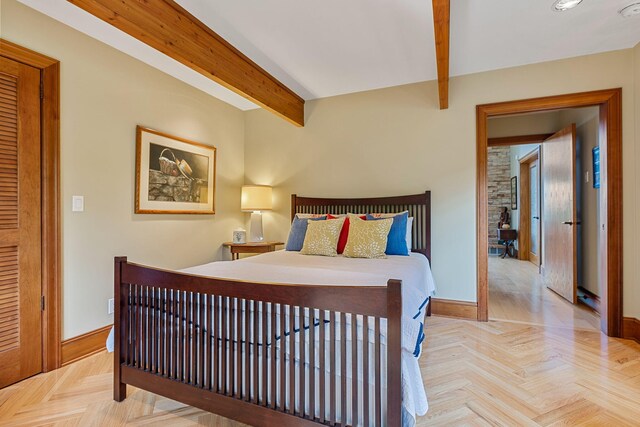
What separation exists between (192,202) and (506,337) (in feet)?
11.0

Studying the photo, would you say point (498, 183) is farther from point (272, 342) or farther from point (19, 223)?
point (19, 223)

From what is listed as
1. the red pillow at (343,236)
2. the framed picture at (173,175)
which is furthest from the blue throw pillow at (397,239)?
the framed picture at (173,175)

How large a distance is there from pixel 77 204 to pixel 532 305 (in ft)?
15.2

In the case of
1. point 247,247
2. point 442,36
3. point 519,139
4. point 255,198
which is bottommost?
point 247,247

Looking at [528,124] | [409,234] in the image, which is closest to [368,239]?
[409,234]

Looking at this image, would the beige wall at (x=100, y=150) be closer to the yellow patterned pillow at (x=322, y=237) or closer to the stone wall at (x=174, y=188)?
the stone wall at (x=174, y=188)

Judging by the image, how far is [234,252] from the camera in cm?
376

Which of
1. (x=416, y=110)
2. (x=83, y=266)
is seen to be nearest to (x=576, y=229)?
(x=416, y=110)

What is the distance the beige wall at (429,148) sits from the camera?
281cm

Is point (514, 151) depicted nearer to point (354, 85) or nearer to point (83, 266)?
point (354, 85)

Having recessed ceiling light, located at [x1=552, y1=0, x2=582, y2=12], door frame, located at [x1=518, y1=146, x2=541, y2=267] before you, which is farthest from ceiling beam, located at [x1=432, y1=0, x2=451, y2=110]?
door frame, located at [x1=518, y1=146, x2=541, y2=267]

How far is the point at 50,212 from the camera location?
223 cm

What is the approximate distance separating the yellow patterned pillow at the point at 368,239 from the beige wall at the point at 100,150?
6.07ft

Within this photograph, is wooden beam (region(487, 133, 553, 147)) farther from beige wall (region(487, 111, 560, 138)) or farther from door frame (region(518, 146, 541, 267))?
door frame (region(518, 146, 541, 267))
